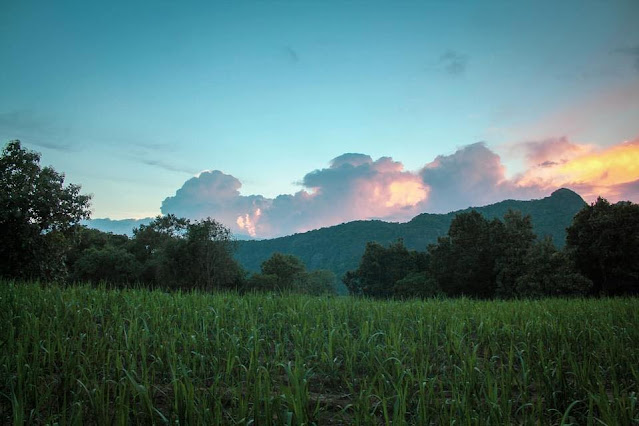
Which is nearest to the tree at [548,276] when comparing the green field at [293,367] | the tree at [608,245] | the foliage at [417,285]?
the tree at [608,245]

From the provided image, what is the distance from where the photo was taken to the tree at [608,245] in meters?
38.1

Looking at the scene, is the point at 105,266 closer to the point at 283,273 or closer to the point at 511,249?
the point at 283,273

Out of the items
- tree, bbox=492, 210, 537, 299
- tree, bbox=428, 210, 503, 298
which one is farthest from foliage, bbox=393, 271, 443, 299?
tree, bbox=492, 210, 537, 299

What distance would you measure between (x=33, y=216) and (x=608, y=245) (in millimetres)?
53021

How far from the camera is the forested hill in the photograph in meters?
109

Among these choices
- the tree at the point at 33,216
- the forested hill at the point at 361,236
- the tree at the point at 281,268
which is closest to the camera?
the tree at the point at 33,216

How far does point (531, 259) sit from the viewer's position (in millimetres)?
43750

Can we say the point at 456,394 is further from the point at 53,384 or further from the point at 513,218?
the point at 513,218

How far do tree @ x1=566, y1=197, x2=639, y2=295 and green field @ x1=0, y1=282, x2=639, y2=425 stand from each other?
3597 cm

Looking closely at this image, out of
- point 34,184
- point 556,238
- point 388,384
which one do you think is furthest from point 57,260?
point 556,238

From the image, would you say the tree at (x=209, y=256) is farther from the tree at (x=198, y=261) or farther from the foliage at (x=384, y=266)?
the foliage at (x=384, y=266)

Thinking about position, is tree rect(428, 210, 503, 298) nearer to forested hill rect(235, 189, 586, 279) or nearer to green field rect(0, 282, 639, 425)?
green field rect(0, 282, 639, 425)

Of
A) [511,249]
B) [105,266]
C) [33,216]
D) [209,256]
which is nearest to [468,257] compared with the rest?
[511,249]

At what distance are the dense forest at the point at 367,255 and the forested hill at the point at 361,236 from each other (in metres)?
11.5
